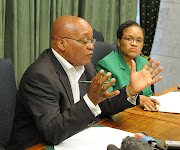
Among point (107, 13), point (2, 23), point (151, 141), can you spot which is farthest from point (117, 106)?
point (107, 13)

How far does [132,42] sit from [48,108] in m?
1.35

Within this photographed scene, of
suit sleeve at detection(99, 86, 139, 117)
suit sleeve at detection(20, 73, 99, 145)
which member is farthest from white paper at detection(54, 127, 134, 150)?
suit sleeve at detection(99, 86, 139, 117)

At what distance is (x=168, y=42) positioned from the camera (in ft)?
15.4

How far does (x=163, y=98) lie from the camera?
2227mm

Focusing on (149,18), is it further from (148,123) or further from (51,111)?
(51,111)

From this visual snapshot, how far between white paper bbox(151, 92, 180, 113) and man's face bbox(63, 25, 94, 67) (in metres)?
0.59

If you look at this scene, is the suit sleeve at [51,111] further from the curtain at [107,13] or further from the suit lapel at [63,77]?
the curtain at [107,13]

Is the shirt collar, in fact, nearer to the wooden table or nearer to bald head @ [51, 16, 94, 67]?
bald head @ [51, 16, 94, 67]

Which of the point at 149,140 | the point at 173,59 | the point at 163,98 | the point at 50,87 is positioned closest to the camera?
the point at 149,140

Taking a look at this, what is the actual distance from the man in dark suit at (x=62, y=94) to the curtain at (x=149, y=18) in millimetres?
2527

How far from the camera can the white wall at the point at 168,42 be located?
458cm

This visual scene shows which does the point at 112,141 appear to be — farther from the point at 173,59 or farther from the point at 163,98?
the point at 173,59

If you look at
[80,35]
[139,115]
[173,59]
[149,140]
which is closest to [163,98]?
[139,115]

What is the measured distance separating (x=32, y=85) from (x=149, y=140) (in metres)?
0.68
